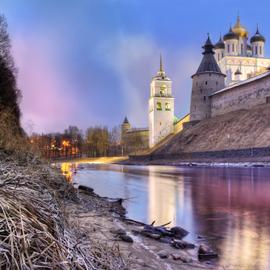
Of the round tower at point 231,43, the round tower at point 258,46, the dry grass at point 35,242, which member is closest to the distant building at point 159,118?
the round tower at point 231,43

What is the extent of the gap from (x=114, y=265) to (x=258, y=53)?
4388 inches

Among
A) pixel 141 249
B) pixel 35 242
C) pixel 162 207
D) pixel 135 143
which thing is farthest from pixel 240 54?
pixel 35 242

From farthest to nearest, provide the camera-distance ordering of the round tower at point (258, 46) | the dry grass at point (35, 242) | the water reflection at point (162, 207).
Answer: the round tower at point (258, 46) < the water reflection at point (162, 207) < the dry grass at point (35, 242)

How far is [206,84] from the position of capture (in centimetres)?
8012

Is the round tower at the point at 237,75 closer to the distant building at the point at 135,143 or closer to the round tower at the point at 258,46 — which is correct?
the round tower at the point at 258,46

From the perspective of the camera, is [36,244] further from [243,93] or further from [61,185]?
[243,93]

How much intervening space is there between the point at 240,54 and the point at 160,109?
27.3 m

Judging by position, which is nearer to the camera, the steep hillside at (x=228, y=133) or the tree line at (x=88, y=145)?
the steep hillside at (x=228, y=133)

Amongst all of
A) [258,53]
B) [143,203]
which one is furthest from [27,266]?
[258,53]

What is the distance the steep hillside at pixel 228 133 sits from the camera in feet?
171

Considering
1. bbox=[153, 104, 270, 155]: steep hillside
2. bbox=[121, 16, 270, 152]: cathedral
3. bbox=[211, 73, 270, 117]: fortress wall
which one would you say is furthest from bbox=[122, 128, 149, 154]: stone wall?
bbox=[211, 73, 270, 117]: fortress wall

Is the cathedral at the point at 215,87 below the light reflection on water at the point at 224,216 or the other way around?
the other way around

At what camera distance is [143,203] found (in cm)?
1345

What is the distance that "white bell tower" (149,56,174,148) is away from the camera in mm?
96750
